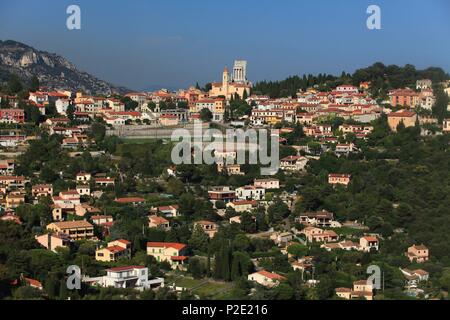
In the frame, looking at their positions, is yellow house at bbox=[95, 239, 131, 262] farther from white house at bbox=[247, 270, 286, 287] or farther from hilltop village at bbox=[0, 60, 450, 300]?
white house at bbox=[247, 270, 286, 287]

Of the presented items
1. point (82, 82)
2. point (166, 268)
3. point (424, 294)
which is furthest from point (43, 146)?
point (82, 82)

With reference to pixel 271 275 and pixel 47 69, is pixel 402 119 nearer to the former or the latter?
pixel 271 275

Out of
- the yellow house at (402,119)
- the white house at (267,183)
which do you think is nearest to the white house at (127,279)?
the white house at (267,183)

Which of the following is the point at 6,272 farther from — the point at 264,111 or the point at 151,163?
the point at 264,111

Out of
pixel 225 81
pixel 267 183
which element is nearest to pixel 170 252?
pixel 267 183

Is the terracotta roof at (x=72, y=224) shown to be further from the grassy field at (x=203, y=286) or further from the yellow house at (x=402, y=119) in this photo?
the yellow house at (x=402, y=119)

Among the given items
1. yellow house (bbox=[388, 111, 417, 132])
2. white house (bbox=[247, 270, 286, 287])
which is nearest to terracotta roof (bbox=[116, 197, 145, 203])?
white house (bbox=[247, 270, 286, 287])
